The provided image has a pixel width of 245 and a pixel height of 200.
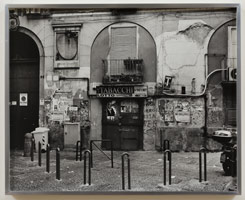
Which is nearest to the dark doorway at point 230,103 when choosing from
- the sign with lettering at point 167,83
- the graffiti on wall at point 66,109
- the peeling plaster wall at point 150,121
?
the sign with lettering at point 167,83

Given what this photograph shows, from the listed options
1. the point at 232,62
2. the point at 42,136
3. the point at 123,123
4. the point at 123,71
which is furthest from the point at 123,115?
the point at 232,62

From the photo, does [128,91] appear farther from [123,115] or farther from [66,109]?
[66,109]

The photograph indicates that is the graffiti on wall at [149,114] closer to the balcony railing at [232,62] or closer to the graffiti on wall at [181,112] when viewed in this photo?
the graffiti on wall at [181,112]

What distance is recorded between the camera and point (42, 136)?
6.61ft

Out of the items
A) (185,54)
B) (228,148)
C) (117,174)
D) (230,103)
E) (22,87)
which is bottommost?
(117,174)

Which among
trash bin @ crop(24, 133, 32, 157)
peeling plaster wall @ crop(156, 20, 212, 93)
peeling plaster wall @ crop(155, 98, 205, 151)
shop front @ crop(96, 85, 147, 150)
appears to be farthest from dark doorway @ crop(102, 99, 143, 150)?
trash bin @ crop(24, 133, 32, 157)

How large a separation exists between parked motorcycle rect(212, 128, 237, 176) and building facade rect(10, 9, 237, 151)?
0.04 metres

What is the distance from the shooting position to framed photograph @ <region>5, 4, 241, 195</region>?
1977mm

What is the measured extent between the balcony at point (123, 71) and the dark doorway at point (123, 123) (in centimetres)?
13

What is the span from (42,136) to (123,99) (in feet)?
A: 1.88

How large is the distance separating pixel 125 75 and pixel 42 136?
0.66 metres

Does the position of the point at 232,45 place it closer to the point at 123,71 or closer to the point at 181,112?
the point at 181,112

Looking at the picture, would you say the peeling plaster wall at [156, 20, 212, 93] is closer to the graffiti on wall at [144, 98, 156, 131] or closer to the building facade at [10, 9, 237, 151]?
the building facade at [10, 9, 237, 151]

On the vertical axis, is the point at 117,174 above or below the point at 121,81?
below
